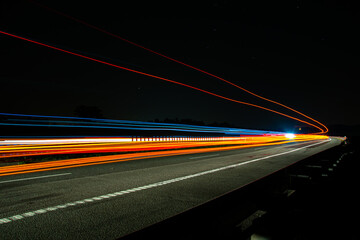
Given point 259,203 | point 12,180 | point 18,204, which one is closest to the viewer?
point 259,203

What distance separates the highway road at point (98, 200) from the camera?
14.1ft

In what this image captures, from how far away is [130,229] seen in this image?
4230mm

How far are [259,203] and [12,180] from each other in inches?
327

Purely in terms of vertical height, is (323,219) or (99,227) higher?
(323,219)

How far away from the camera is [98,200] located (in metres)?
6.05

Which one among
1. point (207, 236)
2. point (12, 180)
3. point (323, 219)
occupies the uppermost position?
point (207, 236)

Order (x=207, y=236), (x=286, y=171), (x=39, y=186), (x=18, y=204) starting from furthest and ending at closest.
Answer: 1. (x=39, y=186)
2. (x=18, y=204)
3. (x=286, y=171)
4. (x=207, y=236)

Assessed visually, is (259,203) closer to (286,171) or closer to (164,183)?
(286,171)

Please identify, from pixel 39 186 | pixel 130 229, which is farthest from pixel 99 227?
pixel 39 186

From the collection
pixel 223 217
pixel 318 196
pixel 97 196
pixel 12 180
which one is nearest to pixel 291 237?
pixel 223 217

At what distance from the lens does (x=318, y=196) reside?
14.3 feet

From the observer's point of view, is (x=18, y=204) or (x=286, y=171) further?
(x=18, y=204)

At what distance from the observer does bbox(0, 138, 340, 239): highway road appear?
4312 millimetres

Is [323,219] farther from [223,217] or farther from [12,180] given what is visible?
[12,180]
